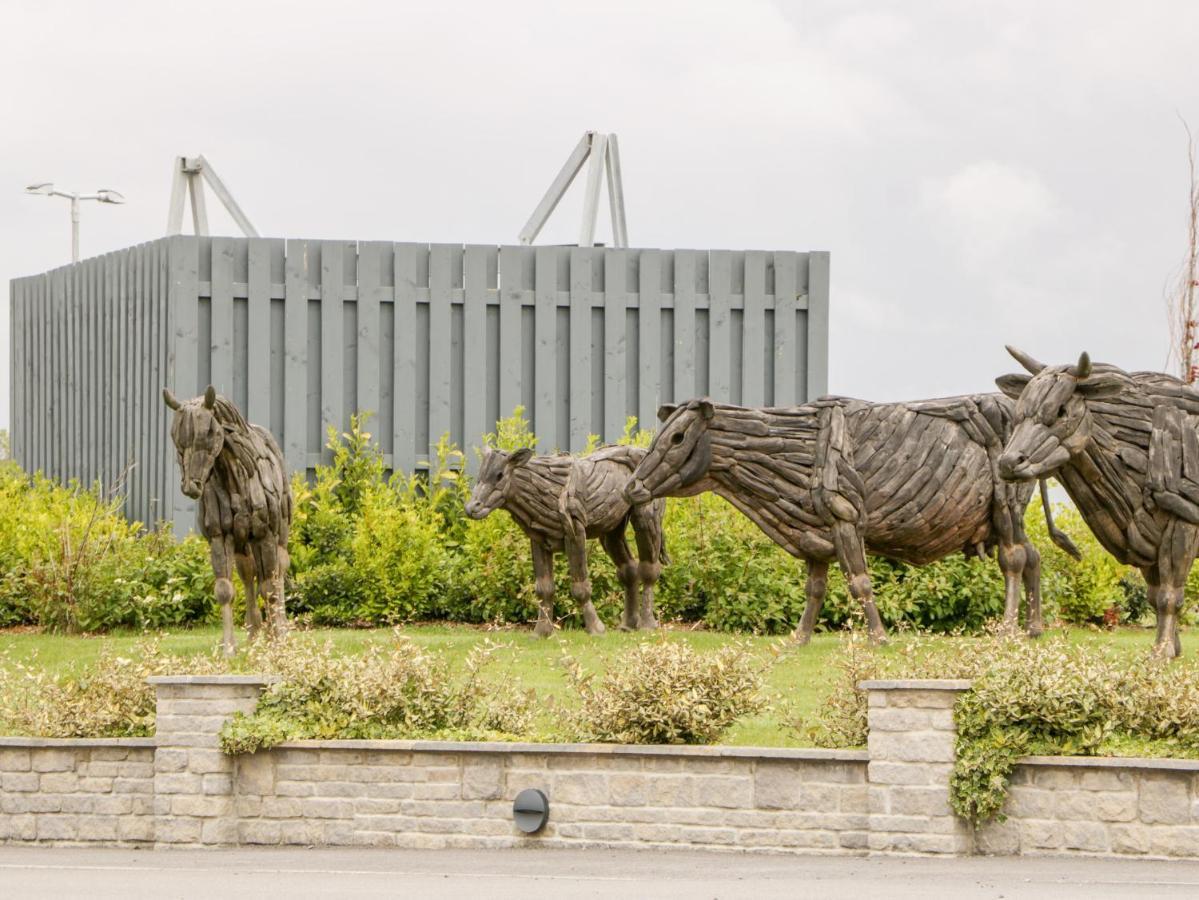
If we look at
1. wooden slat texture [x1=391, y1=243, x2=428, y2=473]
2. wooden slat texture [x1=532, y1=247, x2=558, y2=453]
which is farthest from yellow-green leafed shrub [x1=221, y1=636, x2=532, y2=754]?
wooden slat texture [x1=532, y1=247, x2=558, y2=453]

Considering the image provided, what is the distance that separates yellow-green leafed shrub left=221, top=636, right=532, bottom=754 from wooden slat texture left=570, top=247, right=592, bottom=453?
11.7 metres

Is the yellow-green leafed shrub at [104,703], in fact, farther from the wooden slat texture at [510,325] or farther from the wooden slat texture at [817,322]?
the wooden slat texture at [817,322]

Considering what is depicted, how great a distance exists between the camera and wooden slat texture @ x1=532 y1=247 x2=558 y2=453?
24.0 metres

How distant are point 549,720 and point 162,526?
11.3 meters

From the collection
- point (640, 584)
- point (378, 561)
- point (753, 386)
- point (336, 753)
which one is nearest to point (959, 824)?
point (336, 753)

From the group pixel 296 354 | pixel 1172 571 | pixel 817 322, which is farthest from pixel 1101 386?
pixel 296 354

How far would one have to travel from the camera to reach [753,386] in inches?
961

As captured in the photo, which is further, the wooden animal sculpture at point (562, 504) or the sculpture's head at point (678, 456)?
the wooden animal sculpture at point (562, 504)

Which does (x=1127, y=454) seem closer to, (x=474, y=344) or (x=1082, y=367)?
(x=1082, y=367)

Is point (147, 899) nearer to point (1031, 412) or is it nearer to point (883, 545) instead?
point (1031, 412)

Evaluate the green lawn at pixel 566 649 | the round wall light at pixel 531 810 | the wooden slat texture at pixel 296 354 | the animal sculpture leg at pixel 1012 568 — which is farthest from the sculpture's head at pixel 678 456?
the wooden slat texture at pixel 296 354

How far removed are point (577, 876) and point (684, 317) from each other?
47.9ft

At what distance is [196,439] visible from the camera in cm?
1579

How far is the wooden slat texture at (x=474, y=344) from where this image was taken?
78.6 ft
